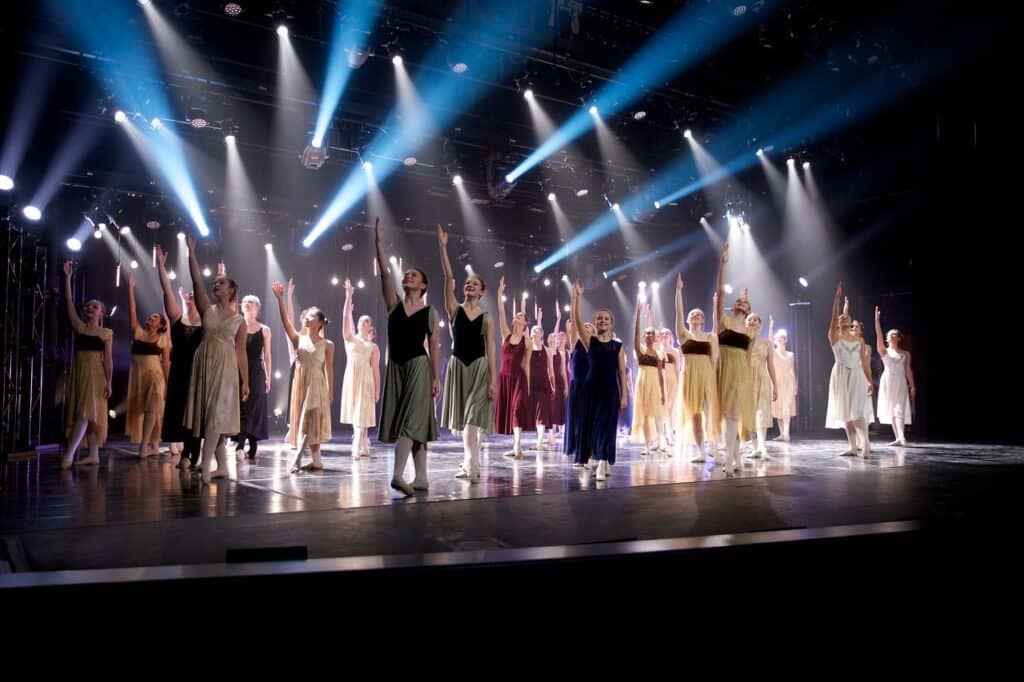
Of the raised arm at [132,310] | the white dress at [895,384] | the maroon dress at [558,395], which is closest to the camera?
the raised arm at [132,310]

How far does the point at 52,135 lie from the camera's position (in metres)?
9.55

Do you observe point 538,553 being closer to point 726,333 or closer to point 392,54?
point 726,333

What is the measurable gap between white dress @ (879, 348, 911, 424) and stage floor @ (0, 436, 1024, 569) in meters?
2.72

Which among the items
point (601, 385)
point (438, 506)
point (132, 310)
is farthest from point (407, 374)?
point (132, 310)

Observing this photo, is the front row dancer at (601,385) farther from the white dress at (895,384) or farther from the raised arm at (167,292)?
→ the white dress at (895,384)

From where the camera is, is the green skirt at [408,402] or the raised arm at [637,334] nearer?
the green skirt at [408,402]

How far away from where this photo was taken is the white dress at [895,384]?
10.3m

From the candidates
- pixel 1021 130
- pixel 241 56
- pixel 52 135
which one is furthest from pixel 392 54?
pixel 1021 130

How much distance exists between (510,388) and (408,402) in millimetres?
4034

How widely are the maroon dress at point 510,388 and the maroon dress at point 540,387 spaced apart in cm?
78

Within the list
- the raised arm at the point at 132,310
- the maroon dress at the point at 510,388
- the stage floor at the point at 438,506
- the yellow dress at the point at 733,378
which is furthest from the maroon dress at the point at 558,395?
the raised arm at the point at 132,310

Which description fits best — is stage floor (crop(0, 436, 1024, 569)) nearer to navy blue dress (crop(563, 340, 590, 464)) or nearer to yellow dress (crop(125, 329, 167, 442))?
navy blue dress (crop(563, 340, 590, 464))

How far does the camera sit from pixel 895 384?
1040cm

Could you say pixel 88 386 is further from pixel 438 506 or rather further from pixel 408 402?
pixel 438 506
